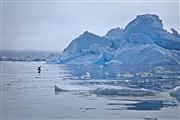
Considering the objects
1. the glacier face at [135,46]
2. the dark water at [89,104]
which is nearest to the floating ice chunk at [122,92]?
the dark water at [89,104]

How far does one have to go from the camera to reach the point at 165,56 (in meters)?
22.8

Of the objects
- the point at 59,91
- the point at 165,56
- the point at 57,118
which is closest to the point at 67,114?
the point at 57,118

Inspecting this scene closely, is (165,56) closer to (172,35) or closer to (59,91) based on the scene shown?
(172,35)

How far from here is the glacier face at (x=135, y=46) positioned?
75.7ft

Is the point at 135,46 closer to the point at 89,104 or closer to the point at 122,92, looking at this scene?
the point at 122,92

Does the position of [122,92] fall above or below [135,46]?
below

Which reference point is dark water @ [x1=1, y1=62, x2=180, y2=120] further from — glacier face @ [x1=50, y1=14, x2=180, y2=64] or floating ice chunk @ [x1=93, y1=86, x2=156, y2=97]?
glacier face @ [x1=50, y1=14, x2=180, y2=64]

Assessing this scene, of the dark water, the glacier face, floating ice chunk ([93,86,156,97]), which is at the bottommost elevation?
the dark water

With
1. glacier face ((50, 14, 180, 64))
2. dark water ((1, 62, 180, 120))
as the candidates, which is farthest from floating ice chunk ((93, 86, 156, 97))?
glacier face ((50, 14, 180, 64))

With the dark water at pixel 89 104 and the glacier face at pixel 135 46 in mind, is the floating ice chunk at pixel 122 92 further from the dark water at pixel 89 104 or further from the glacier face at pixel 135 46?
the glacier face at pixel 135 46

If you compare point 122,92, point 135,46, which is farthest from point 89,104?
point 135,46

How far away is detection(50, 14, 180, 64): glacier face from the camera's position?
23078 millimetres

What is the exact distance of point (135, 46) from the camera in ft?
78.9

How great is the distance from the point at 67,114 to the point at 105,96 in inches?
98.4
